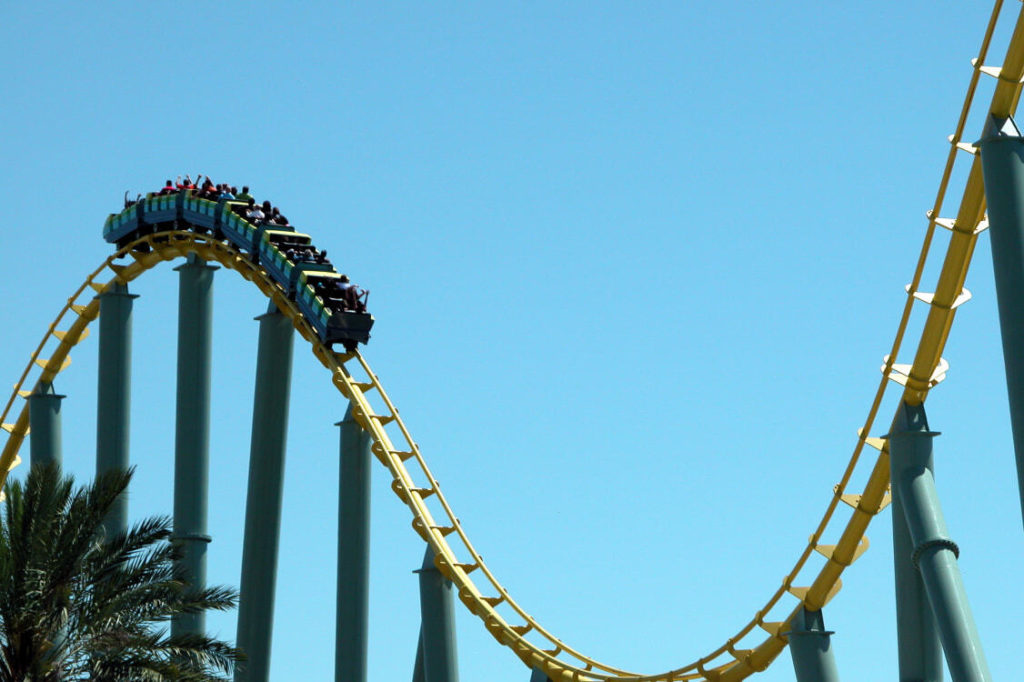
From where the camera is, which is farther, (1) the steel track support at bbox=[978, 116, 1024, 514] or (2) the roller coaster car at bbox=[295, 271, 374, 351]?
(2) the roller coaster car at bbox=[295, 271, 374, 351]

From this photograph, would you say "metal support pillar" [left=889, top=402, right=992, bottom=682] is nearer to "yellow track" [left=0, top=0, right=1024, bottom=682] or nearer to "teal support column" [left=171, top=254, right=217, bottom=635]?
"yellow track" [left=0, top=0, right=1024, bottom=682]

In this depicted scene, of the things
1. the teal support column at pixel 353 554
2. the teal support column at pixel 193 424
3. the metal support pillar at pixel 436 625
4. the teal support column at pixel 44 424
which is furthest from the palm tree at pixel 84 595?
the teal support column at pixel 44 424

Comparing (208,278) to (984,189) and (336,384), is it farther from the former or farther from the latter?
(984,189)

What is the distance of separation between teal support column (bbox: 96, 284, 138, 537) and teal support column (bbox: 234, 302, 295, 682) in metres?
2.15

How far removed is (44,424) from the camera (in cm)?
2475

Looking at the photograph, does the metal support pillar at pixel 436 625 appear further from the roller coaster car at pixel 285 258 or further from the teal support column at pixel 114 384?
the teal support column at pixel 114 384

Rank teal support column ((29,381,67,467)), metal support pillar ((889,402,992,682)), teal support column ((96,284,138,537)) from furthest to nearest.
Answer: teal support column ((29,381,67,467)) < teal support column ((96,284,138,537)) < metal support pillar ((889,402,992,682))

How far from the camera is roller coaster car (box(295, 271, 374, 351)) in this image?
20.8m

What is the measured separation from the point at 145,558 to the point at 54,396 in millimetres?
10585

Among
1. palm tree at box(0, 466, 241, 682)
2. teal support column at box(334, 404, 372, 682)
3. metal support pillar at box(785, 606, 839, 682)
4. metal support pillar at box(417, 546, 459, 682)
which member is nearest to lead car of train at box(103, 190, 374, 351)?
Result: teal support column at box(334, 404, 372, 682)

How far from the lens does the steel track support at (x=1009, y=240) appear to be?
11797 millimetres

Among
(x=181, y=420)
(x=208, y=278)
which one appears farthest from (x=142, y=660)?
(x=208, y=278)

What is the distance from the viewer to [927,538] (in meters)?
13.5

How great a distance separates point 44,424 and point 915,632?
558 inches
